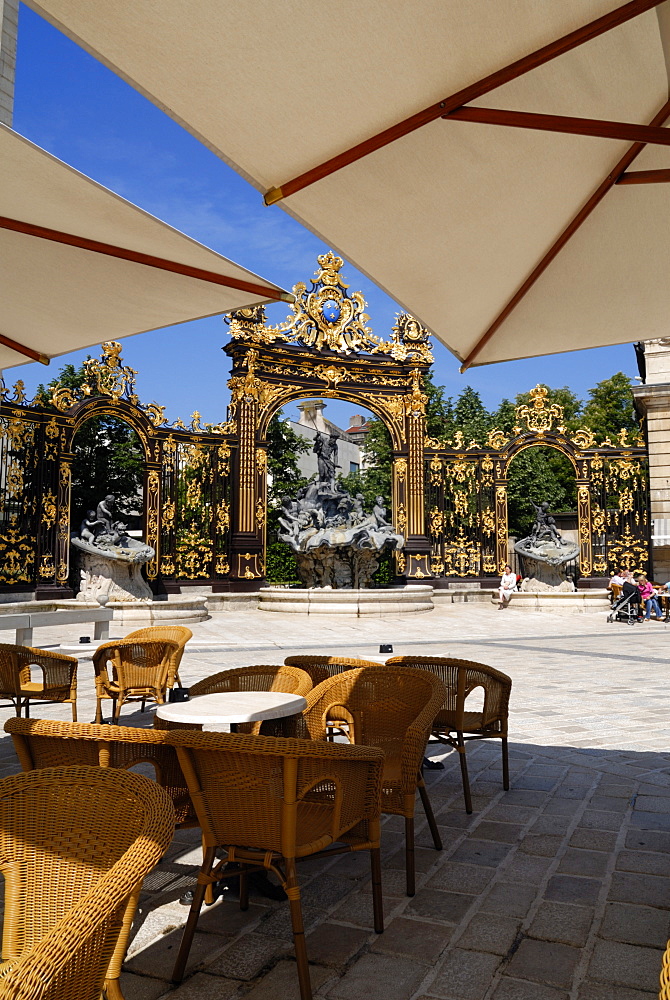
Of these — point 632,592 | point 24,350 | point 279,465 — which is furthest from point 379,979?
point 279,465

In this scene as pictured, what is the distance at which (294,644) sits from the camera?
35.3 feet

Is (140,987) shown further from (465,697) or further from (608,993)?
(465,697)

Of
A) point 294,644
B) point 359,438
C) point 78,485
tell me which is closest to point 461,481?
point 294,644

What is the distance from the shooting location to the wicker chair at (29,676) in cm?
493

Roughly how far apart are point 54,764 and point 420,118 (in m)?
2.45

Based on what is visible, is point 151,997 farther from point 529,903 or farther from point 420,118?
point 420,118

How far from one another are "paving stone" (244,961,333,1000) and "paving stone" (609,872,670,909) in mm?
1197

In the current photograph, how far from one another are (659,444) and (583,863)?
59.7 ft

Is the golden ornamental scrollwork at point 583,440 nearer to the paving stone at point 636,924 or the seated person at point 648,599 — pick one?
the seated person at point 648,599

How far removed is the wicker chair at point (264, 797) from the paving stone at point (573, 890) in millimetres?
728

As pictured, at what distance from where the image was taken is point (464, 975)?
7.73 feet

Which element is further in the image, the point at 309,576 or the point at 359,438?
the point at 359,438

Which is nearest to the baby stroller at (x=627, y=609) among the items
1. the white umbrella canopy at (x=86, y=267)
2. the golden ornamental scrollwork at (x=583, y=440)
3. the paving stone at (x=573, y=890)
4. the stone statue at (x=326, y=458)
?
the golden ornamental scrollwork at (x=583, y=440)

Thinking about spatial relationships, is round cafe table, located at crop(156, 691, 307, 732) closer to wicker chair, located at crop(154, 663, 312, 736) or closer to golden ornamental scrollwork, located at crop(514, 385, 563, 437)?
wicker chair, located at crop(154, 663, 312, 736)
